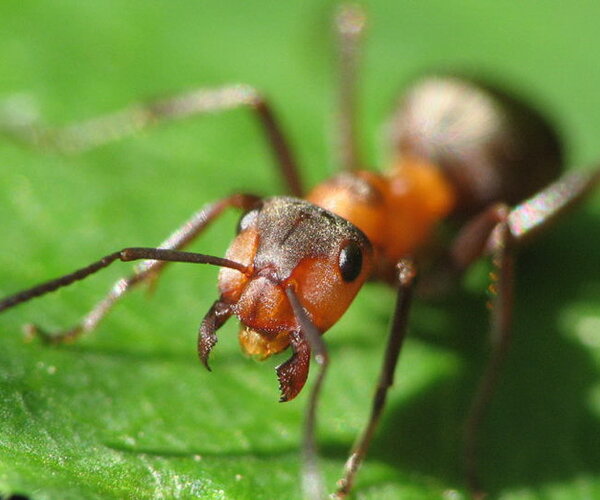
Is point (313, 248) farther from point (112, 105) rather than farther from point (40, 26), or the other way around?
point (40, 26)

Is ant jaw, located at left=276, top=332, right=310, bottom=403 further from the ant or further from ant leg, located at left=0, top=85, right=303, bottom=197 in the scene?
ant leg, located at left=0, top=85, right=303, bottom=197

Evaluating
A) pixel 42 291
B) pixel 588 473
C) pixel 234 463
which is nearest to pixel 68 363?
pixel 42 291

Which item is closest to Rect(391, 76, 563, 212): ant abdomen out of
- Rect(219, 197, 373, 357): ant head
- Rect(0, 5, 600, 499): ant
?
Rect(0, 5, 600, 499): ant

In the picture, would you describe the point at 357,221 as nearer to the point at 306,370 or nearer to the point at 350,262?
the point at 350,262

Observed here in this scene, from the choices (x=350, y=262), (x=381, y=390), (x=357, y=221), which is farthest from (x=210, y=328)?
(x=357, y=221)

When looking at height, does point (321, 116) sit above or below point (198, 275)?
above

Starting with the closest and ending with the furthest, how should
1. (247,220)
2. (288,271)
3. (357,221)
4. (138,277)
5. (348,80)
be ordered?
1. (288,271)
2. (247,220)
3. (138,277)
4. (357,221)
5. (348,80)
